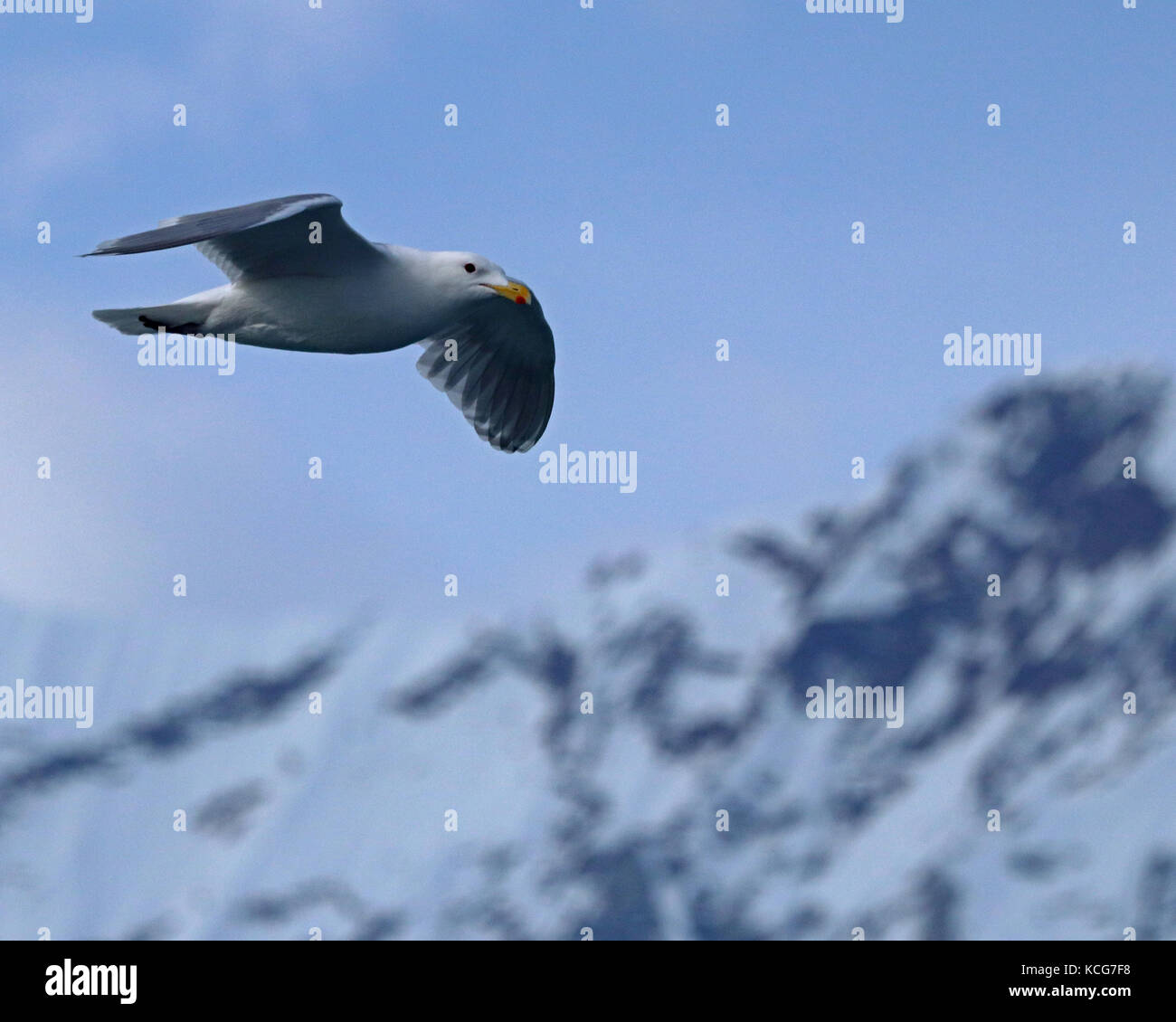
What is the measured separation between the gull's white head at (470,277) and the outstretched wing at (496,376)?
1.24m

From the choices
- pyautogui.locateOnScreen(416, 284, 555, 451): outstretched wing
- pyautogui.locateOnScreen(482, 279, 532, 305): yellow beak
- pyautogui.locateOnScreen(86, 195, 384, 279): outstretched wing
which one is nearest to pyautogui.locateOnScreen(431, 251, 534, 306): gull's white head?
pyautogui.locateOnScreen(482, 279, 532, 305): yellow beak

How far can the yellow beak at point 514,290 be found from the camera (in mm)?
7504

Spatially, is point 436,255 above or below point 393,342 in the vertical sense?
above

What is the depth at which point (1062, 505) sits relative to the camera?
173 metres

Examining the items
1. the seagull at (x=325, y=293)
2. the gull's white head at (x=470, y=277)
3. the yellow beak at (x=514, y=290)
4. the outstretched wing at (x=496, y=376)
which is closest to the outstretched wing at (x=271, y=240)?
the seagull at (x=325, y=293)

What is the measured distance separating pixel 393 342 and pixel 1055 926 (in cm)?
14048

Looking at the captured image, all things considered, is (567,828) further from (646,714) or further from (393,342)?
(393,342)

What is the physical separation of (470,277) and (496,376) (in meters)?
1.66

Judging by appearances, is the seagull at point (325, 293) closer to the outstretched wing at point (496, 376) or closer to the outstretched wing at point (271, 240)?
the outstretched wing at point (271, 240)

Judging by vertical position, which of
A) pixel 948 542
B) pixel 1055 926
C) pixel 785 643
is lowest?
pixel 1055 926

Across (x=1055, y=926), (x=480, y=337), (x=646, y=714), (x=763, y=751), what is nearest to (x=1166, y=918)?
(x=1055, y=926)

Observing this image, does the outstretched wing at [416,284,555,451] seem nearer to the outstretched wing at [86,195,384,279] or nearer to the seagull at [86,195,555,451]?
the seagull at [86,195,555,451]

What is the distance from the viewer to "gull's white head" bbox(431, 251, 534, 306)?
293 inches

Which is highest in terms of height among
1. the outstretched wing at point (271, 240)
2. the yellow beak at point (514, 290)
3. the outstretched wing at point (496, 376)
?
the outstretched wing at point (271, 240)
